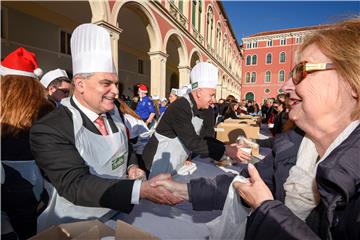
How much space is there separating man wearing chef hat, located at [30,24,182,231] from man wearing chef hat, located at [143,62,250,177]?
96 cm

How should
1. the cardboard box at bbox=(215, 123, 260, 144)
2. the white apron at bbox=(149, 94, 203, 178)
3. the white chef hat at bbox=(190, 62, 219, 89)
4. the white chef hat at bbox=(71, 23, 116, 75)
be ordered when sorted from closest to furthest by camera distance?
the white chef hat at bbox=(71, 23, 116, 75), the white apron at bbox=(149, 94, 203, 178), the white chef hat at bbox=(190, 62, 219, 89), the cardboard box at bbox=(215, 123, 260, 144)

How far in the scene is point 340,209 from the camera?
2.53 ft

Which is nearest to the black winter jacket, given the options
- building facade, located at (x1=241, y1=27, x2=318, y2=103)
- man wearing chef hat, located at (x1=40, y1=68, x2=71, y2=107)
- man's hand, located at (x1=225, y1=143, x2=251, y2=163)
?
man's hand, located at (x1=225, y1=143, x2=251, y2=163)

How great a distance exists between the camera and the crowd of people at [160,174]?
0.83 metres

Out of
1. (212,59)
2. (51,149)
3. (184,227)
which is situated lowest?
(184,227)

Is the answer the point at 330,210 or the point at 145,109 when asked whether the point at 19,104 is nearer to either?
the point at 330,210

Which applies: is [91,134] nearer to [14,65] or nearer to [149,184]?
[149,184]

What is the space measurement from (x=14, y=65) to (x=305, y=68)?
2.10 metres

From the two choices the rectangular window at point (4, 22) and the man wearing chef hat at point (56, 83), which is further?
the rectangular window at point (4, 22)

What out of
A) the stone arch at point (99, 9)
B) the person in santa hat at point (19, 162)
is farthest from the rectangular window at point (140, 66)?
the person in santa hat at point (19, 162)

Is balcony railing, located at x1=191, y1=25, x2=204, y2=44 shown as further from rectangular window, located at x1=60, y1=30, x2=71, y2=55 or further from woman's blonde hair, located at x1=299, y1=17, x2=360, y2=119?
woman's blonde hair, located at x1=299, y1=17, x2=360, y2=119

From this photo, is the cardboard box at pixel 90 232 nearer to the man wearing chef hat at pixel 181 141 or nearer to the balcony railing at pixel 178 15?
the man wearing chef hat at pixel 181 141

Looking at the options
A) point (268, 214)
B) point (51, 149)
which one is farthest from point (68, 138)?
point (268, 214)

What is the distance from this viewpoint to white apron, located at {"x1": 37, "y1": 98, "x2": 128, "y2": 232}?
129cm
